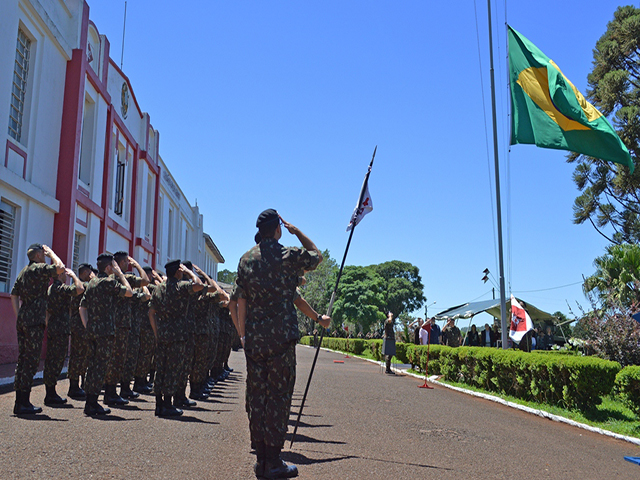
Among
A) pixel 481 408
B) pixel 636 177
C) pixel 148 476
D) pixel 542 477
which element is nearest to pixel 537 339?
pixel 636 177

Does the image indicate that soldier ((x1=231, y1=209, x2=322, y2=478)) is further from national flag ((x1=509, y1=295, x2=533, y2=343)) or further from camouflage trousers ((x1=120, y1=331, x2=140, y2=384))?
national flag ((x1=509, y1=295, x2=533, y2=343))

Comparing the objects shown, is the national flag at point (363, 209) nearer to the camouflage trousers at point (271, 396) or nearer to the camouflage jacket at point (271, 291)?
the camouflage jacket at point (271, 291)

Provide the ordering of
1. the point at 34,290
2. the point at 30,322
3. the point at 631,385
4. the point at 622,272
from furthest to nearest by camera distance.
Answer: the point at 622,272
the point at 631,385
the point at 34,290
the point at 30,322

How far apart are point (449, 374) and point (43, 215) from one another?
37.0 feet

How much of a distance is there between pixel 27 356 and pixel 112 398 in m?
1.64

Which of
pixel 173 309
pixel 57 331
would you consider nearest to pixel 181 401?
pixel 173 309

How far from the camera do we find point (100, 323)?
7.38 meters

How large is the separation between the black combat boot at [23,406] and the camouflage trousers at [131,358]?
1991mm

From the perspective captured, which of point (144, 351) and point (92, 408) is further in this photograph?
point (144, 351)

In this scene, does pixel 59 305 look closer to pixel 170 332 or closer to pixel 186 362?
pixel 170 332

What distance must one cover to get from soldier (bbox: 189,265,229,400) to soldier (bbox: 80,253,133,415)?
121 centimetres

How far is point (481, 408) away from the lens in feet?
33.5

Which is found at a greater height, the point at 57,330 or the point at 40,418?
the point at 57,330

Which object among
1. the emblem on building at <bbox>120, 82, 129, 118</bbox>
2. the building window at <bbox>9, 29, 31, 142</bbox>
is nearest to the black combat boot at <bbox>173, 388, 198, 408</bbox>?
the building window at <bbox>9, 29, 31, 142</bbox>
